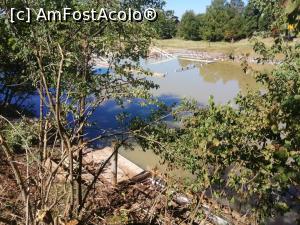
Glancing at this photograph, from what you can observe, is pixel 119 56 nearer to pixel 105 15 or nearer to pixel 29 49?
pixel 105 15

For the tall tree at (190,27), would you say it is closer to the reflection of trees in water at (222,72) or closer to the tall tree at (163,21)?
the reflection of trees in water at (222,72)

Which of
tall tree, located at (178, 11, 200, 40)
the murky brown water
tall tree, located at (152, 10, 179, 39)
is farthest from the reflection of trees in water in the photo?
tall tree, located at (152, 10, 179, 39)

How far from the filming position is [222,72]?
1288 inches

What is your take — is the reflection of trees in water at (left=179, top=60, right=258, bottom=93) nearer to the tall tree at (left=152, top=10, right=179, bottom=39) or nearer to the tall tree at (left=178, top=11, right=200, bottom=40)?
the tall tree at (left=178, top=11, right=200, bottom=40)

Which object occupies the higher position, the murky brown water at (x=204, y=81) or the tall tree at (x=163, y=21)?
the tall tree at (x=163, y=21)

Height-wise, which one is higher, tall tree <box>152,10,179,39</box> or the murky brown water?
tall tree <box>152,10,179,39</box>

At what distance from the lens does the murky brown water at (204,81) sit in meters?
22.7

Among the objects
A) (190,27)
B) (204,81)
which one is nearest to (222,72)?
(204,81)

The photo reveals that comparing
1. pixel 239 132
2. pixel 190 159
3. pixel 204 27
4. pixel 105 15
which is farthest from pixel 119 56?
pixel 204 27

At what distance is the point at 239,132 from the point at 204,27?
51.2 m

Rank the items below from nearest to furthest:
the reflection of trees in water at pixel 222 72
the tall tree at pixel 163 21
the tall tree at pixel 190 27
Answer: the tall tree at pixel 163 21, the reflection of trees in water at pixel 222 72, the tall tree at pixel 190 27

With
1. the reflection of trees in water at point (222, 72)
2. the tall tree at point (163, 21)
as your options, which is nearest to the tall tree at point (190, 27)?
the reflection of trees in water at point (222, 72)

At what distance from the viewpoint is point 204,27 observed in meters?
53.5

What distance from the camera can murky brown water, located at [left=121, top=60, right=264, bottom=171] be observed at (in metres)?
22.7
